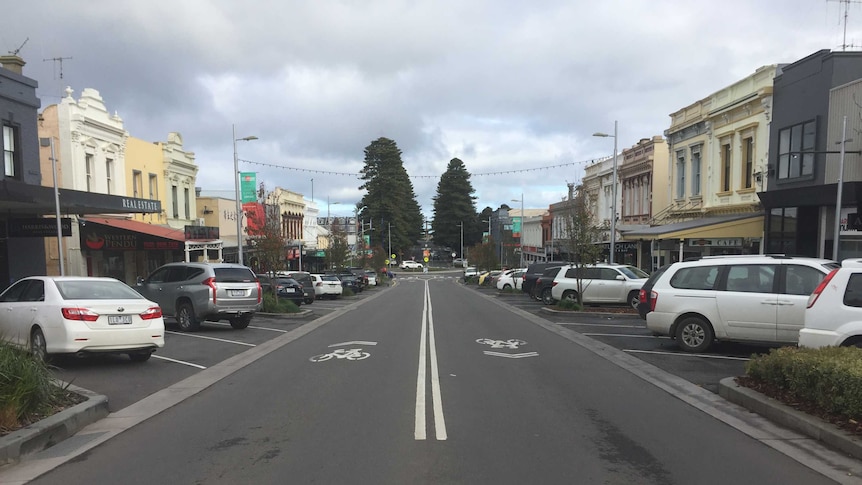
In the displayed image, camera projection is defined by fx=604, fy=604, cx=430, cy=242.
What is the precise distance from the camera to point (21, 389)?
20.1 feet

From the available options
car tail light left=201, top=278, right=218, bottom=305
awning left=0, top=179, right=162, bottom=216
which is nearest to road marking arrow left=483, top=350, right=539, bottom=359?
car tail light left=201, top=278, right=218, bottom=305

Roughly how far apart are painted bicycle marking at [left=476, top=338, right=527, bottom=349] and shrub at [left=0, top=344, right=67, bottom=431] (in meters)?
8.22

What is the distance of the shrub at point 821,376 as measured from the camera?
19.4 feet

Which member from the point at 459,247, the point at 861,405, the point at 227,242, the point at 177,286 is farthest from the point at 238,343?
the point at 459,247

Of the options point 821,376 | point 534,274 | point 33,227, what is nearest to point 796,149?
point 534,274

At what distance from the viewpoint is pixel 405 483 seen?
4.88 m

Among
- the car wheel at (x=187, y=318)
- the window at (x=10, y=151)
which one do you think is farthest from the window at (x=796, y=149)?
the window at (x=10, y=151)

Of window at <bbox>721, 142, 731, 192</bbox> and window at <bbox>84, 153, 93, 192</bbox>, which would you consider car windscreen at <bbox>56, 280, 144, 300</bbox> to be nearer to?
window at <bbox>84, 153, 93, 192</bbox>

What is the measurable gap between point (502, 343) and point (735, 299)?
4.74m

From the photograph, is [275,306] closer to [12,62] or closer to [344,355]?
[344,355]

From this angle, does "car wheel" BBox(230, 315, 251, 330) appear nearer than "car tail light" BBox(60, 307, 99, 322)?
No

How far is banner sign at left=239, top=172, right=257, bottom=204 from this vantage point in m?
28.6

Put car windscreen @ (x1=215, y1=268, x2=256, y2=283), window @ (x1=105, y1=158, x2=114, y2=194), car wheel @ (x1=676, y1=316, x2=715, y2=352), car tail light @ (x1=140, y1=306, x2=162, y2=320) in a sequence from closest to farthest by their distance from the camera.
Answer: car tail light @ (x1=140, y1=306, x2=162, y2=320) → car wheel @ (x1=676, y1=316, x2=715, y2=352) → car windscreen @ (x1=215, y1=268, x2=256, y2=283) → window @ (x1=105, y1=158, x2=114, y2=194)

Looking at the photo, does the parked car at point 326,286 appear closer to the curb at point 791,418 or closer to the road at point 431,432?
the road at point 431,432
